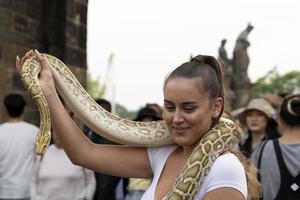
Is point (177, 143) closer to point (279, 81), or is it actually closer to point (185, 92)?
point (185, 92)

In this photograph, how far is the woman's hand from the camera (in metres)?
2.81

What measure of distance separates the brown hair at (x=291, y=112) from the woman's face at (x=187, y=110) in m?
2.46

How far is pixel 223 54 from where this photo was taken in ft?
61.1

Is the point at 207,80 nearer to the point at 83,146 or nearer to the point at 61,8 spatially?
the point at 83,146

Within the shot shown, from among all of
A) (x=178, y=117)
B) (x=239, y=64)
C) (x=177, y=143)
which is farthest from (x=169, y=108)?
(x=239, y=64)

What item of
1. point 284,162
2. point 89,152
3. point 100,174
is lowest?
point 100,174

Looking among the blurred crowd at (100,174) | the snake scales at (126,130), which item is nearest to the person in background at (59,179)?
the blurred crowd at (100,174)

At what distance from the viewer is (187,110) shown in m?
2.36

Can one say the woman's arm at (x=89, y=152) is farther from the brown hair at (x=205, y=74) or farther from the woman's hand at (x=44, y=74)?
the brown hair at (x=205, y=74)

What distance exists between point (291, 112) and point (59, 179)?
7.03ft

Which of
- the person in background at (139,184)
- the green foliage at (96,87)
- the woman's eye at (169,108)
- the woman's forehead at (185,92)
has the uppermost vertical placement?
the woman's forehead at (185,92)

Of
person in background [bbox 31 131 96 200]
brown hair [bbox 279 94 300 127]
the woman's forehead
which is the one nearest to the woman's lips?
the woman's forehead

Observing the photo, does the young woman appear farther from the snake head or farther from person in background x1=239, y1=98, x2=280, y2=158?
person in background x1=239, y1=98, x2=280, y2=158

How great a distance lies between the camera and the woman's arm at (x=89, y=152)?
2791 millimetres
